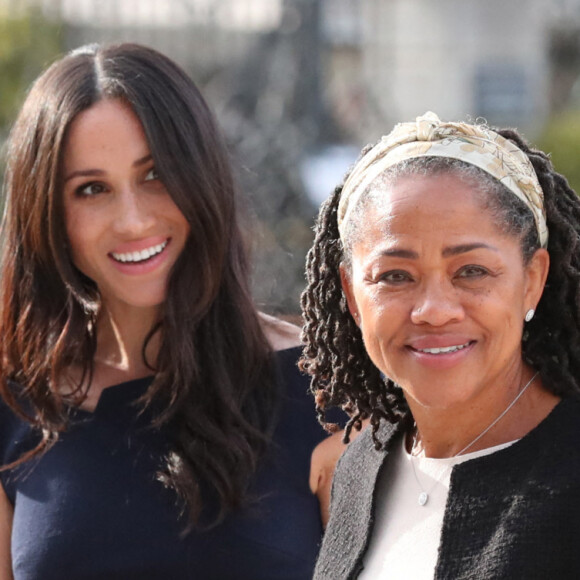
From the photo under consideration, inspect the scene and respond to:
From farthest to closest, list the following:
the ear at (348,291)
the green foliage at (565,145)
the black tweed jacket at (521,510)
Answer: the green foliage at (565,145) → the ear at (348,291) → the black tweed jacket at (521,510)

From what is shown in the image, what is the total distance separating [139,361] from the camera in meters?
3.59

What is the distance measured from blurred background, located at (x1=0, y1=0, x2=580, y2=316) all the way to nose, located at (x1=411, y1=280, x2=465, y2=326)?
0.51m

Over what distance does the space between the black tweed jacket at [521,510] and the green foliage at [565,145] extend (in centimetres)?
998

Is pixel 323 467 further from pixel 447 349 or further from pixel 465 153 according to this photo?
pixel 465 153

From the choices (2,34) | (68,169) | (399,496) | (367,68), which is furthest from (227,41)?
(399,496)

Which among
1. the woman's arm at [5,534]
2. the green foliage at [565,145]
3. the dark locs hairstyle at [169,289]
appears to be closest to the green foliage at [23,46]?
the green foliage at [565,145]

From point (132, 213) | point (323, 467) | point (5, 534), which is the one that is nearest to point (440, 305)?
point (323, 467)

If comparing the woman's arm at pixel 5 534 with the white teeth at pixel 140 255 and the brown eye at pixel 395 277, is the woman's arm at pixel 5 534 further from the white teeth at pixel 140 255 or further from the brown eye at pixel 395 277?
the brown eye at pixel 395 277

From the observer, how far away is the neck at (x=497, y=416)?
229 centimetres

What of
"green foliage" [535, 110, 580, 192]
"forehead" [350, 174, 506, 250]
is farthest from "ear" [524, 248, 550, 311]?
"green foliage" [535, 110, 580, 192]

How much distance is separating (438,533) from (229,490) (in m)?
1.04

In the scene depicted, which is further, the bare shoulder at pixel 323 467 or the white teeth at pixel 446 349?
the bare shoulder at pixel 323 467

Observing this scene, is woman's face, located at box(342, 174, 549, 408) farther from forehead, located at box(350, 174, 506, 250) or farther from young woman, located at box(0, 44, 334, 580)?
young woman, located at box(0, 44, 334, 580)

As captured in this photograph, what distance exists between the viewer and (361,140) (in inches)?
383
